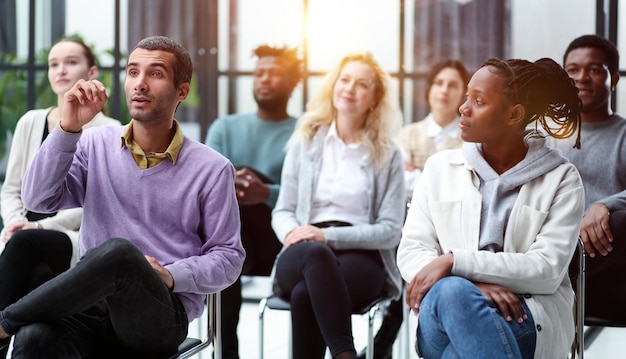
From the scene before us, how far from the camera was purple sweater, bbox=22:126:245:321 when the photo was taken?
2.31 m

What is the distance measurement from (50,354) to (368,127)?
5.38 ft

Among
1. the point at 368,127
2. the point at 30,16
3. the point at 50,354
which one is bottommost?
the point at 50,354

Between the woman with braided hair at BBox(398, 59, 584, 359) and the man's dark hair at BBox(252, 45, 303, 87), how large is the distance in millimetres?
1512

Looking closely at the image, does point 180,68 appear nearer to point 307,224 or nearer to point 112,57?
point 307,224

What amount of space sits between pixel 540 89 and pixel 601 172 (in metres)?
0.66

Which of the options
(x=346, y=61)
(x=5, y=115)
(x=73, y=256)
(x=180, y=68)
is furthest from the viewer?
(x=5, y=115)

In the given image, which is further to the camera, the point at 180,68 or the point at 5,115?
the point at 5,115

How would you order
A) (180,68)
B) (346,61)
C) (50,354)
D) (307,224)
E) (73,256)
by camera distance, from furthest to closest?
1. (346,61)
2. (307,224)
3. (73,256)
4. (180,68)
5. (50,354)

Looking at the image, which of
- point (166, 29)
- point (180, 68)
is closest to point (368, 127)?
point (180, 68)

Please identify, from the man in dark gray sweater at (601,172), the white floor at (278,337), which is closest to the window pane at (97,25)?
the white floor at (278,337)

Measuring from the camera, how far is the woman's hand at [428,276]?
2.20 m

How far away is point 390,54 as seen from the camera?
4.57 m

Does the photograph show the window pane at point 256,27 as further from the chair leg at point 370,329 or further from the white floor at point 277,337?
the chair leg at point 370,329

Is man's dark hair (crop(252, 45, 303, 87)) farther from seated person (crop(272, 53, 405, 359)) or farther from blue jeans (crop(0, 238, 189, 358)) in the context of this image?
blue jeans (crop(0, 238, 189, 358))
